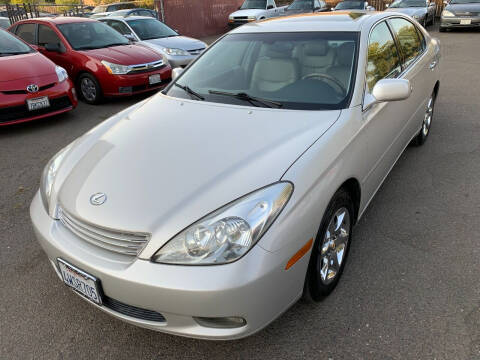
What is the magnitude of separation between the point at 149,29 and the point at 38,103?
4.71 m

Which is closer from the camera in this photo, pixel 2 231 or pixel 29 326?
pixel 29 326

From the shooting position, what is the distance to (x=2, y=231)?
132 inches

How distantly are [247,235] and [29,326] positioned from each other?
4.91ft

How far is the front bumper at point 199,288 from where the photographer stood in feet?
5.88

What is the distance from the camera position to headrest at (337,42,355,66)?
292 centimetres

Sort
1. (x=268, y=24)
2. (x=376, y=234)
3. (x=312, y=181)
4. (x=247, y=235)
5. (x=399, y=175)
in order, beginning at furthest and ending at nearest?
(x=399, y=175) < (x=268, y=24) < (x=376, y=234) < (x=312, y=181) < (x=247, y=235)

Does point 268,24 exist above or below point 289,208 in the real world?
above

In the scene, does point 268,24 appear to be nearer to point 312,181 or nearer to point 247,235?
point 312,181

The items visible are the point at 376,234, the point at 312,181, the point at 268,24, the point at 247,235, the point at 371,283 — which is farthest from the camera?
the point at 268,24

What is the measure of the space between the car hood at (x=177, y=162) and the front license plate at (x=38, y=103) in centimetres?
324

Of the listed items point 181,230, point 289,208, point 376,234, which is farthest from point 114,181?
point 376,234

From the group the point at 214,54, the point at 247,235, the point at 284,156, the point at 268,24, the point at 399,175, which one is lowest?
the point at 399,175

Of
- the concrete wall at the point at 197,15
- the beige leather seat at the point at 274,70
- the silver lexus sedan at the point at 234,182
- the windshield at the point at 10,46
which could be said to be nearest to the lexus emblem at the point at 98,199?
the silver lexus sedan at the point at 234,182

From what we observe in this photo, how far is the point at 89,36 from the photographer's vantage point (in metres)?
7.81
